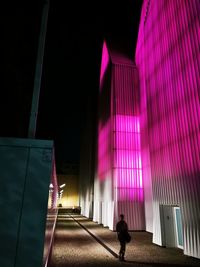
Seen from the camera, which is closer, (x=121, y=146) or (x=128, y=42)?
(x=121, y=146)

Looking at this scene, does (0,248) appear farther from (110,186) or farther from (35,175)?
(110,186)

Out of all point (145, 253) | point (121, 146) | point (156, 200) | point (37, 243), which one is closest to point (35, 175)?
point (37, 243)

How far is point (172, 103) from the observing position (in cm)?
1375

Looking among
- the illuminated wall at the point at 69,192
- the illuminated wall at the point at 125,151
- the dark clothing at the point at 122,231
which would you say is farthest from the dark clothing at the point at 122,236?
the illuminated wall at the point at 69,192

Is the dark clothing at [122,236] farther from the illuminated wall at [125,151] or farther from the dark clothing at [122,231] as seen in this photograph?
the illuminated wall at [125,151]

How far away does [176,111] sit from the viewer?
43.4 ft

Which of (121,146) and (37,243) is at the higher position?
(121,146)

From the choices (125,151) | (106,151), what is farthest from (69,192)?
(125,151)

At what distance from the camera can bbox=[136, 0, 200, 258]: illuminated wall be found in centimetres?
1123

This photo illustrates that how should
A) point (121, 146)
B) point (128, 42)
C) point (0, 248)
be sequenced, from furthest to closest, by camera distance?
point (128, 42), point (121, 146), point (0, 248)

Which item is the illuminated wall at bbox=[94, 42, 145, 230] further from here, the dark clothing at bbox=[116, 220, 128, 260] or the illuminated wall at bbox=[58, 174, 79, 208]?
the illuminated wall at bbox=[58, 174, 79, 208]

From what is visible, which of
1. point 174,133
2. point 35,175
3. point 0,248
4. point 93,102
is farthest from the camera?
point 93,102

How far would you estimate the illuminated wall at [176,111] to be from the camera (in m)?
11.2

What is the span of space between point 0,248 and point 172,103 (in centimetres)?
1232
